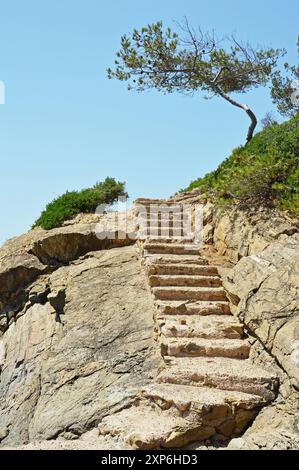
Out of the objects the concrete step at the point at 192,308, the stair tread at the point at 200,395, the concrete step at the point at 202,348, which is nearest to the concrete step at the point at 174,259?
the concrete step at the point at 192,308

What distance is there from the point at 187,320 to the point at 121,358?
1283mm

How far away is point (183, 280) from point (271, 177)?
2.72 m

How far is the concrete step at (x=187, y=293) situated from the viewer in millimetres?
8953

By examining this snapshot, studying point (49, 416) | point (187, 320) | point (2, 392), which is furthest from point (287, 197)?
point (2, 392)

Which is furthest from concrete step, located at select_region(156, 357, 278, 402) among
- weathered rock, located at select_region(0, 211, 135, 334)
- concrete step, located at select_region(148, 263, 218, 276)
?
weathered rock, located at select_region(0, 211, 135, 334)

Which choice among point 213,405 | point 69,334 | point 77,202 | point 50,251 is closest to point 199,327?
point 213,405

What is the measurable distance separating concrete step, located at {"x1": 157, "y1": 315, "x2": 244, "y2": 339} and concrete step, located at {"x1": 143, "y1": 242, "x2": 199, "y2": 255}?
237 cm

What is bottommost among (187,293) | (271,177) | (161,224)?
(187,293)

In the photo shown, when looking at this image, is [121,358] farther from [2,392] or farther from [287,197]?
[287,197]

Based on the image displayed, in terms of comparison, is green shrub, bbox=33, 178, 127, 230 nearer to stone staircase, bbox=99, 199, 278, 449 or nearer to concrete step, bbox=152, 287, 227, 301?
stone staircase, bbox=99, 199, 278, 449

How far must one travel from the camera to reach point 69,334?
8.93 meters

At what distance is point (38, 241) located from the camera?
12016mm

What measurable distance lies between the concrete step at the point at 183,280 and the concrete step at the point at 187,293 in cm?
25

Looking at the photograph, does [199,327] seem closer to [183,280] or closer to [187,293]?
[187,293]
